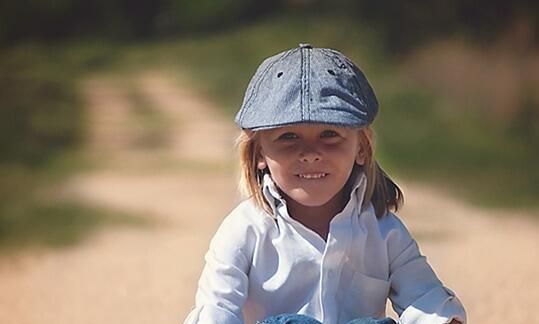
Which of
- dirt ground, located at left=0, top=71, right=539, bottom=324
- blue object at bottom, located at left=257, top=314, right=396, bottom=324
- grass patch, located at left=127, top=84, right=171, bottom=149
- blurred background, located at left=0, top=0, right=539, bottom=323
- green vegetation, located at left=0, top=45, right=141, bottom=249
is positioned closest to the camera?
blue object at bottom, located at left=257, top=314, right=396, bottom=324

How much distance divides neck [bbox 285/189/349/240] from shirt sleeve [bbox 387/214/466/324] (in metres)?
0.08

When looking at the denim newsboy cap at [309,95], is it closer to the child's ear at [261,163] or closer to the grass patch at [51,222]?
the child's ear at [261,163]

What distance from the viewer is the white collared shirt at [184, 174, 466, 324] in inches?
52.9

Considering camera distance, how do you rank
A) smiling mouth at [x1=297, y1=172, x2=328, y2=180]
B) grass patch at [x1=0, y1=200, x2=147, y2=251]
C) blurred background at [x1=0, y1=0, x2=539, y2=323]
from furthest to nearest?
blurred background at [x1=0, y1=0, x2=539, y2=323], grass patch at [x1=0, y1=200, x2=147, y2=251], smiling mouth at [x1=297, y1=172, x2=328, y2=180]

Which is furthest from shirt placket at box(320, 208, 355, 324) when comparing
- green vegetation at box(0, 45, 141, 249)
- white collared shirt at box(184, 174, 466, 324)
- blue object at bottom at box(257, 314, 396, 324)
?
green vegetation at box(0, 45, 141, 249)

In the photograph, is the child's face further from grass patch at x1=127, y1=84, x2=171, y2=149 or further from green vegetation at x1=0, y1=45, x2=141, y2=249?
grass patch at x1=127, y1=84, x2=171, y2=149

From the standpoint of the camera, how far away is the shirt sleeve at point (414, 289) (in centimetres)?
132

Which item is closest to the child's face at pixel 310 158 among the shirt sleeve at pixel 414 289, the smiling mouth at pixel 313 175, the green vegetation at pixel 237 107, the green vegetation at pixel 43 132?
the smiling mouth at pixel 313 175

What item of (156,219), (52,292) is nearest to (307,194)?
(52,292)

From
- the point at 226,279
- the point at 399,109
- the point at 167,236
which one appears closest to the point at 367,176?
the point at 226,279

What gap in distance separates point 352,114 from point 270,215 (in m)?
0.20

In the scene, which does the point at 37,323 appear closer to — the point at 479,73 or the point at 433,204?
the point at 433,204

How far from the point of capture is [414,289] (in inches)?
53.7

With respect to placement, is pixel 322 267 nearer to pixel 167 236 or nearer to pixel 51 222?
pixel 167 236
